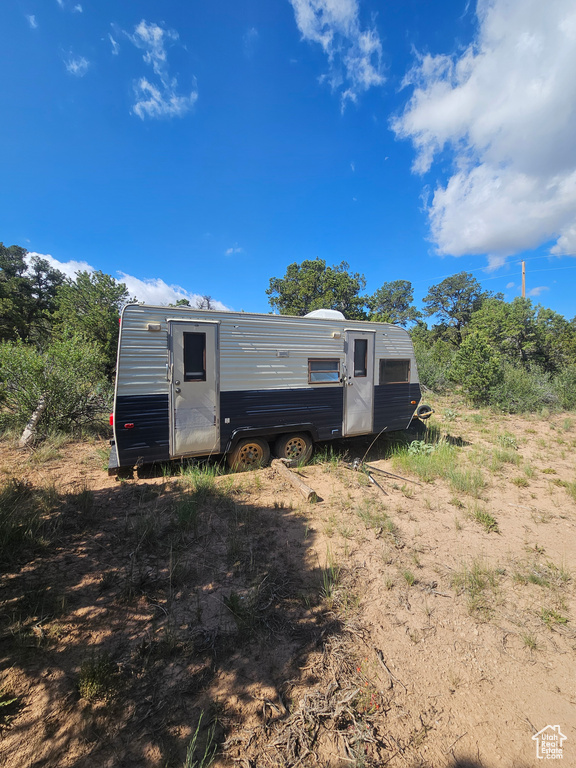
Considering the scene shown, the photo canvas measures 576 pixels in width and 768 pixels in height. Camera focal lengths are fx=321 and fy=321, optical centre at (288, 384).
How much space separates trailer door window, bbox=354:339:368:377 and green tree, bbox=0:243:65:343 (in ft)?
79.7

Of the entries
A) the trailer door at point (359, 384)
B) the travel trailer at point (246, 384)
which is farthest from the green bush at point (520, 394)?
the trailer door at point (359, 384)

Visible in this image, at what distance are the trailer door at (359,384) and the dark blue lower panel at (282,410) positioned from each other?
257 mm

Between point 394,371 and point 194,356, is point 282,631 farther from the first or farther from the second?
point 394,371

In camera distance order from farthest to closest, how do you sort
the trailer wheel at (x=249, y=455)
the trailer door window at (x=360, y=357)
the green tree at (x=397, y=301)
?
the green tree at (x=397, y=301) → the trailer door window at (x=360, y=357) → the trailer wheel at (x=249, y=455)

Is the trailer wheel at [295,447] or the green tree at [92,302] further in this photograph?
the green tree at [92,302]

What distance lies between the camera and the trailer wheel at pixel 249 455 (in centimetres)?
596

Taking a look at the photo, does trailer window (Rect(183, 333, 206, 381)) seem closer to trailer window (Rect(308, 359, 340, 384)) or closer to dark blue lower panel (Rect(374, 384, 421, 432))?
trailer window (Rect(308, 359, 340, 384))

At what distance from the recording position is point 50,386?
7.65 meters

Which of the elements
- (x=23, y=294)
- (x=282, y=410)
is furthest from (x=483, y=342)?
(x=23, y=294)

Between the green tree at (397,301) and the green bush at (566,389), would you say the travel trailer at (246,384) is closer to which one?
the green bush at (566,389)

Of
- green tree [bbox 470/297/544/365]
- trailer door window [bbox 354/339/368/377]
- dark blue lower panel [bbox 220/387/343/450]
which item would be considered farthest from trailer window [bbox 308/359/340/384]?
green tree [bbox 470/297/544/365]

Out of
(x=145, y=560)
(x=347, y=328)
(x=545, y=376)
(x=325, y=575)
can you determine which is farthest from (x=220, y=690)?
(x=545, y=376)

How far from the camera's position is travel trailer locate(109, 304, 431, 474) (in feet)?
16.5

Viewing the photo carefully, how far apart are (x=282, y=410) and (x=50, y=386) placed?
5741mm
